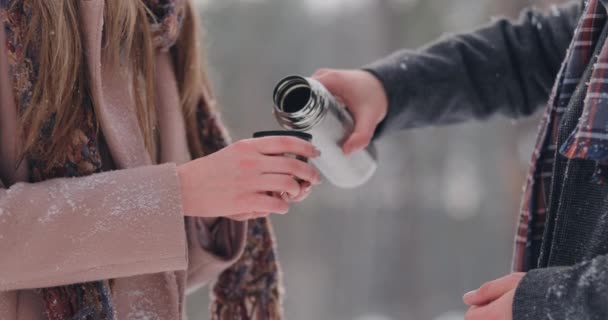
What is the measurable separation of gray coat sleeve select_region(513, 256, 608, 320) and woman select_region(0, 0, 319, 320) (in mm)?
294

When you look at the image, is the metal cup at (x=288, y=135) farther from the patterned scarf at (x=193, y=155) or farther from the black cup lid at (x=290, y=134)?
the patterned scarf at (x=193, y=155)

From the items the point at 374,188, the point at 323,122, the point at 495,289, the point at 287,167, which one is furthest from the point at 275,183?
the point at 374,188

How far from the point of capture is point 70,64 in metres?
0.89

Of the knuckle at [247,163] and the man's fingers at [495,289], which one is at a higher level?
the knuckle at [247,163]

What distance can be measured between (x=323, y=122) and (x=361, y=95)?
0.19 metres

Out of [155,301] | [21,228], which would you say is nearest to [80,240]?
[21,228]

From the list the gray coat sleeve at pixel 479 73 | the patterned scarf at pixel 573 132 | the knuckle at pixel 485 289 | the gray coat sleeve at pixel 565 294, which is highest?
the gray coat sleeve at pixel 479 73

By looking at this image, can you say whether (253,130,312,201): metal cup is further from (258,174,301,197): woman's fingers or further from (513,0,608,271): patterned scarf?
(513,0,608,271): patterned scarf

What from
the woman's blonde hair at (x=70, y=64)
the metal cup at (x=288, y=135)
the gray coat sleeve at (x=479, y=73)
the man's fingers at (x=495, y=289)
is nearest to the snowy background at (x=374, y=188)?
the gray coat sleeve at (x=479, y=73)

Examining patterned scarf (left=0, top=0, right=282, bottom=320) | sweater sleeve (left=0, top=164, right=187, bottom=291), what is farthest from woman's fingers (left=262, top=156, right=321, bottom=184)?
patterned scarf (left=0, top=0, right=282, bottom=320)

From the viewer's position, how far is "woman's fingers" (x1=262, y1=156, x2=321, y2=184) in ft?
2.83

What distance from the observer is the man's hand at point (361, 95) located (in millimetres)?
1150

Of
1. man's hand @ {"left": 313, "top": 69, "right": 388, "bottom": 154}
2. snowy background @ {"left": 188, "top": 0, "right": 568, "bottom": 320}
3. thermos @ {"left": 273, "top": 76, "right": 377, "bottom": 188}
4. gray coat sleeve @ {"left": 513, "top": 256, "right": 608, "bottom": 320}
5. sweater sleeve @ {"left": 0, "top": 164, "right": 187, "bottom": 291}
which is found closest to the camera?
gray coat sleeve @ {"left": 513, "top": 256, "right": 608, "bottom": 320}

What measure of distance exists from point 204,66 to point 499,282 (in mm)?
621
